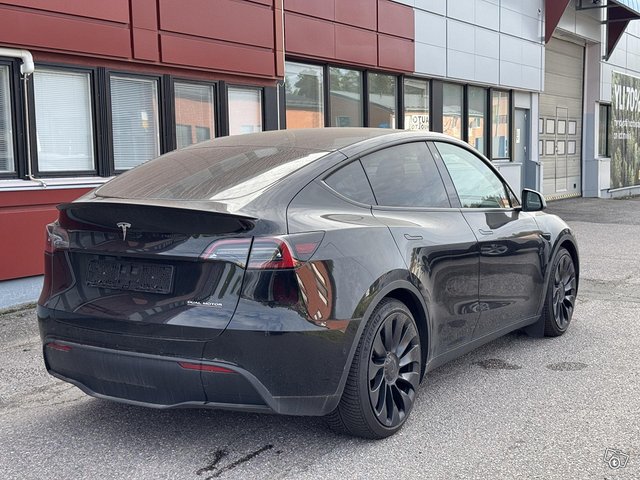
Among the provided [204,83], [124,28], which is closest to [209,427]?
[124,28]

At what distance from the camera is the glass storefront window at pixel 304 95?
12.2 metres

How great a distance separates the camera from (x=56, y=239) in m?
3.93

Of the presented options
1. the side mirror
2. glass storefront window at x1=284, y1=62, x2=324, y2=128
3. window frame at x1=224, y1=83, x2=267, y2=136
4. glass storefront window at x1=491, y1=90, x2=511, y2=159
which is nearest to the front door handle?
the side mirror

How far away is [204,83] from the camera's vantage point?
10.1m

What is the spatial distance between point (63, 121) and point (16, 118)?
0.62 m

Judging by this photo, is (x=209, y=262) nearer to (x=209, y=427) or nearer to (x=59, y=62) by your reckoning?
(x=209, y=427)

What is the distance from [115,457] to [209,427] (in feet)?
1.85

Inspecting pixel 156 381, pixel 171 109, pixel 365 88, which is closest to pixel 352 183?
pixel 156 381

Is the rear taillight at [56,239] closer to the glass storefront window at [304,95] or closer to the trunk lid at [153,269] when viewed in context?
the trunk lid at [153,269]

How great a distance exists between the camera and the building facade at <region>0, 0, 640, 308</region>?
25.7ft

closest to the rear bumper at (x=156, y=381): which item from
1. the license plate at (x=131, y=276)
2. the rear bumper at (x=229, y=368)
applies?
the rear bumper at (x=229, y=368)

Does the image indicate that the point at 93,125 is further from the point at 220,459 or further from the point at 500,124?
the point at 500,124

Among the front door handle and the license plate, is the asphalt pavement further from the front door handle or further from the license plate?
the front door handle

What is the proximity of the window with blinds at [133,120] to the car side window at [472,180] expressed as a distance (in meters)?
4.92
